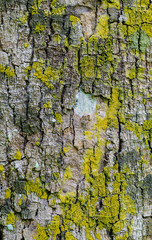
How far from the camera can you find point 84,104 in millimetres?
1281

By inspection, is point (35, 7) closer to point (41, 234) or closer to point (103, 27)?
point (103, 27)

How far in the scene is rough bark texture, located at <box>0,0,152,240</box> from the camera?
1.24m

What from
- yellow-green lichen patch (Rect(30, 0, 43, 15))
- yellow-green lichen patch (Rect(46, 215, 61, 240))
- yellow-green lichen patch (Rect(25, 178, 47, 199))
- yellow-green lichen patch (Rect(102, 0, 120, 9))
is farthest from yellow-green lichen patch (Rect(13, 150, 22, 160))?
yellow-green lichen patch (Rect(102, 0, 120, 9))

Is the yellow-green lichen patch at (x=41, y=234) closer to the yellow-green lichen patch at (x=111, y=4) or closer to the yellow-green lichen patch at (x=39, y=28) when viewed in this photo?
the yellow-green lichen patch at (x=39, y=28)

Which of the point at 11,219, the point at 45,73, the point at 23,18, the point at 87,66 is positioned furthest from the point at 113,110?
the point at 11,219

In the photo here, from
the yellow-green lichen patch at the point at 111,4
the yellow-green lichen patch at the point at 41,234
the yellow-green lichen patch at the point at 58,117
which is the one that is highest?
the yellow-green lichen patch at the point at 111,4

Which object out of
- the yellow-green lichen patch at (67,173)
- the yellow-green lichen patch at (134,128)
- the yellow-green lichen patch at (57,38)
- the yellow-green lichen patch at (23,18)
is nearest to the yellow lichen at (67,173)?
the yellow-green lichen patch at (67,173)

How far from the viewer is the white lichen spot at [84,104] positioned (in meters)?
1.27

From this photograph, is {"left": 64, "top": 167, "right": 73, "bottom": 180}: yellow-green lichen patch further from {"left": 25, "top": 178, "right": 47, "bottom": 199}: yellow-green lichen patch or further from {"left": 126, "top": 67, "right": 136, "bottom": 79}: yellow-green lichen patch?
{"left": 126, "top": 67, "right": 136, "bottom": 79}: yellow-green lichen patch

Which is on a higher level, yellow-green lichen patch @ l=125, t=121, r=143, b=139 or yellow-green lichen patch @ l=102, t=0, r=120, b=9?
yellow-green lichen patch @ l=102, t=0, r=120, b=9

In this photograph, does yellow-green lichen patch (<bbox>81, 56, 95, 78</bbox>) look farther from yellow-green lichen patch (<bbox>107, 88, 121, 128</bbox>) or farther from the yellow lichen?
the yellow lichen

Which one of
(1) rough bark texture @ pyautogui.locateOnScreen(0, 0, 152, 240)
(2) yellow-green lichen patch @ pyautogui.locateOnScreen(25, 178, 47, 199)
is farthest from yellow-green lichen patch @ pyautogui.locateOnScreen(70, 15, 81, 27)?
(2) yellow-green lichen patch @ pyautogui.locateOnScreen(25, 178, 47, 199)

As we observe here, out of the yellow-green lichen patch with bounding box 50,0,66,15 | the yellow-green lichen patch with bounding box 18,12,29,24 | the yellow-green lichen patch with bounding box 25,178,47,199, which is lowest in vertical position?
the yellow-green lichen patch with bounding box 25,178,47,199

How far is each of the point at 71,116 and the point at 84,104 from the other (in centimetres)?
9
